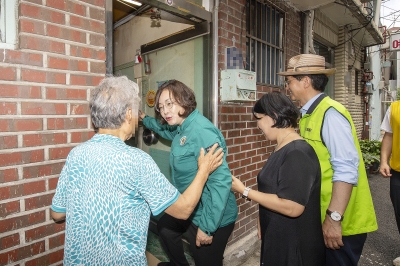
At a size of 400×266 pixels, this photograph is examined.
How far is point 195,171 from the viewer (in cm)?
207

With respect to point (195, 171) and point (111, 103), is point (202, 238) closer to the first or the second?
point (195, 171)

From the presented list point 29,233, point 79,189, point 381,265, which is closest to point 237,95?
point 79,189

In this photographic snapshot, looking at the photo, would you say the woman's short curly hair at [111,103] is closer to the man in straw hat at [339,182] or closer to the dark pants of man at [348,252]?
the man in straw hat at [339,182]

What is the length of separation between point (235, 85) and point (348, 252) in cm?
187

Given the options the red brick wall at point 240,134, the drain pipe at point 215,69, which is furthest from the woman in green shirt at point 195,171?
the red brick wall at point 240,134

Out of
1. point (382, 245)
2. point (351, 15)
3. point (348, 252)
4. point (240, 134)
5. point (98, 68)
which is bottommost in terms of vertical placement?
point (382, 245)

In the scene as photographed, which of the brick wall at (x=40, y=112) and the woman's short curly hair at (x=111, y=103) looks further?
the brick wall at (x=40, y=112)

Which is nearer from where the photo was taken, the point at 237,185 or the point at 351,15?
the point at 237,185

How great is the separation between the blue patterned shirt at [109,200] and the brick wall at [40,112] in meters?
0.46

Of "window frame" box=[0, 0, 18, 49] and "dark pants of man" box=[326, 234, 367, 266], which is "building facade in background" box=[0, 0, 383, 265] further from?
"dark pants of man" box=[326, 234, 367, 266]

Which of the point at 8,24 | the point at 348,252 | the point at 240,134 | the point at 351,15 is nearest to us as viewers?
the point at 8,24

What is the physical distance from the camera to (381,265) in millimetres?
3270

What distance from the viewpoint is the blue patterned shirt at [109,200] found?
4.11ft

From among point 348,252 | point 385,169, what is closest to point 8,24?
point 348,252
